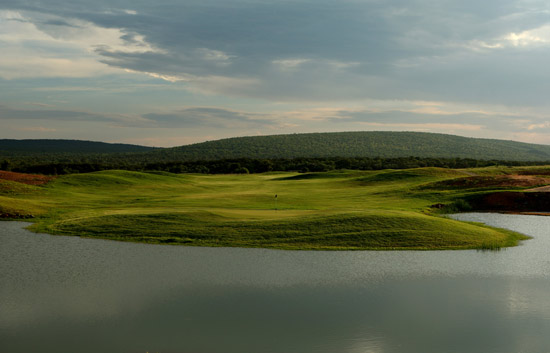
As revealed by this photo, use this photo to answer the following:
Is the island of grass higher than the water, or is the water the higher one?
the island of grass

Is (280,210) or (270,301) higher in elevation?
(280,210)

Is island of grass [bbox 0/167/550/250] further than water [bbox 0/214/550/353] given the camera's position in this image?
Yes

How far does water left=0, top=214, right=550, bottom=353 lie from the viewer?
16.2m

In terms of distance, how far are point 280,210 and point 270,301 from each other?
25.9 metres

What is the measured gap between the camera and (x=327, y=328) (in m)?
17.3

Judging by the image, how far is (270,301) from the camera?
20.2 m

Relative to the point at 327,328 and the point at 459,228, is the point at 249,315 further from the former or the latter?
the point at 459,228

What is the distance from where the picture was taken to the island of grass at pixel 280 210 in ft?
111

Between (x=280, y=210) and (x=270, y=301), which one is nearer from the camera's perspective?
(x=270, y=301)

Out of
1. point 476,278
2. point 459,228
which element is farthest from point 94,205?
point 476,278

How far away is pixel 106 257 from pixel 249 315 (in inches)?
532

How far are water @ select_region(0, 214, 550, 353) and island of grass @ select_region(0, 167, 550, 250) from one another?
3.12 meters

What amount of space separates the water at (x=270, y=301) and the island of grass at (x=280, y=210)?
312 cm

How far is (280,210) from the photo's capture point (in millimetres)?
45938
